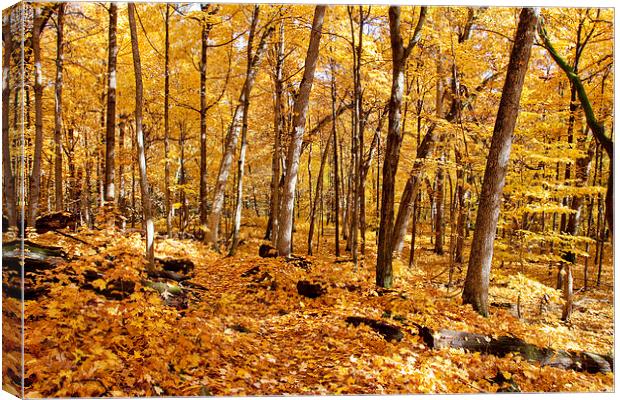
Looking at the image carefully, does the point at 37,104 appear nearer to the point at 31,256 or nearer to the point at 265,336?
the point at 31,256

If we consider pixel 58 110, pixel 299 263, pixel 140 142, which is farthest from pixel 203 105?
pixel 299 263

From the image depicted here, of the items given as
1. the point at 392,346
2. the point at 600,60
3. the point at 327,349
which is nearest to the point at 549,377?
the point at 392,346

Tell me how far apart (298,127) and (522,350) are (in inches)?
174

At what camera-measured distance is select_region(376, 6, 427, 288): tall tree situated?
17.6 ft

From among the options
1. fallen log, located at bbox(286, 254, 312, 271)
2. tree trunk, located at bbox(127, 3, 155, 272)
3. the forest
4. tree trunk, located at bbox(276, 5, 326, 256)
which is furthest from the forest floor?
tree trunk, located at bbox(276, 5, 326, 256)

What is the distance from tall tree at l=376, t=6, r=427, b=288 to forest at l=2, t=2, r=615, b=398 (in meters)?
0.03

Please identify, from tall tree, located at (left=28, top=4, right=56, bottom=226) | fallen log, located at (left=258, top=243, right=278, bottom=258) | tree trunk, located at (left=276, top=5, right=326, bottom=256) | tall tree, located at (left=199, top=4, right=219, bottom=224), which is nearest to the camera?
tall tree, located at (left=28, top=4, right=56, bottom=226)

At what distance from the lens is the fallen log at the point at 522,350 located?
3.97 meters

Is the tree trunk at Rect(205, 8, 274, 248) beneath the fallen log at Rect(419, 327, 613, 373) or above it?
above

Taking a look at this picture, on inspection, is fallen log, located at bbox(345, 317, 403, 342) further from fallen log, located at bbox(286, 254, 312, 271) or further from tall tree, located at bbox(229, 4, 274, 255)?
tall tree, located at bbox(229, 4, 274, 255)

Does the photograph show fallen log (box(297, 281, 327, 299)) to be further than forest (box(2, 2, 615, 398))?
Yes

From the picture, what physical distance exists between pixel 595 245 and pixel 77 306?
5478 mm

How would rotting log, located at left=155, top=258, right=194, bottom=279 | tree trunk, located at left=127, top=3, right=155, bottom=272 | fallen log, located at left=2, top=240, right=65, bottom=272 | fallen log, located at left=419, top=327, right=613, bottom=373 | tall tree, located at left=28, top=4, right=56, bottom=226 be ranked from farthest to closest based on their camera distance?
rotting log, located at left=155, top=258, right=194, bottom=279
tree trunk, located at left=127, top=3, right=155, bottom=272
tall tree, located at left=28, top=4, right=56, bottom=226
fallen log, located at left=419, top=327, right=613, bottom=373
fallen log, located at left=2, top=240, right=65, bottom=272

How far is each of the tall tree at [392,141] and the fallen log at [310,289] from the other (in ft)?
2.93
